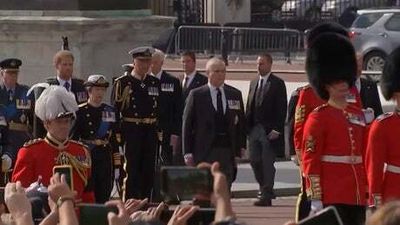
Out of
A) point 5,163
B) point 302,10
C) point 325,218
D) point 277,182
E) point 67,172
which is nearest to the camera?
point 325,218

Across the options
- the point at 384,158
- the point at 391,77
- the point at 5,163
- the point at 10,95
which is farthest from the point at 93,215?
the point at 10,95

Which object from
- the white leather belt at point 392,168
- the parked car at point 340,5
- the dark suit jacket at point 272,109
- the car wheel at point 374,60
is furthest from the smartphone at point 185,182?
the parked car at point 340,5

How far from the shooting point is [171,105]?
15.4m

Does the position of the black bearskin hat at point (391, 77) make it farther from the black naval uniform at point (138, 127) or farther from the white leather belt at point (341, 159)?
the black naval uniform at point (138, 127)

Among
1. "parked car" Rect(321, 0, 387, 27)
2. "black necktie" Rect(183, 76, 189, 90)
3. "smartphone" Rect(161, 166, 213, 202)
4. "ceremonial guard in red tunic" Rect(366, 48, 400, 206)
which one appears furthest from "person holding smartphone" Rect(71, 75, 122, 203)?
"parked car" Rect(321, 0, 387, 27)

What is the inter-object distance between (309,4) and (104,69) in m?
28.4

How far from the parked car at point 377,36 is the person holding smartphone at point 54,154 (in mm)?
22135

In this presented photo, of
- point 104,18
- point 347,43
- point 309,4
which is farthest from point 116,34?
point 309,4

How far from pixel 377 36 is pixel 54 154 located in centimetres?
2328

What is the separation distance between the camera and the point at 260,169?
52.9 feet

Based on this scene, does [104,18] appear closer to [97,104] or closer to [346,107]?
[97,104]

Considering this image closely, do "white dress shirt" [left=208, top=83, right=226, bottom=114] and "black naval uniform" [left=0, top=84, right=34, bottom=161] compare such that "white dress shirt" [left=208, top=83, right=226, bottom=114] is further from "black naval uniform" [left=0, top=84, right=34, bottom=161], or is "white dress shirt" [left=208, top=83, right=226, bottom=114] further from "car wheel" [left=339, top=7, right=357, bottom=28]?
"car wheel" [left=339, top=7, right=357, bottom=28]

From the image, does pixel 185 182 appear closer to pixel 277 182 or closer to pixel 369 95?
pixel 369 95

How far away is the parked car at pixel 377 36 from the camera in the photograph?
3156cm
